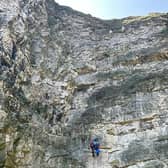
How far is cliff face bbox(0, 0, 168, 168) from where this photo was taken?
2039cm

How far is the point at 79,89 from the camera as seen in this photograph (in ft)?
84.4

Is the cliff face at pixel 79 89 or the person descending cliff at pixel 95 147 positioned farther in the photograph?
the person descending cliff at pixel 95 147

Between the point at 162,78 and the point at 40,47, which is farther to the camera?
the point at 40,47

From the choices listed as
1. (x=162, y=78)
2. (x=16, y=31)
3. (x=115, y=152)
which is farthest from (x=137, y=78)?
(x=16, y=31)

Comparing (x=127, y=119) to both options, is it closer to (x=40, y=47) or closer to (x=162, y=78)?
(x=162, y=78)

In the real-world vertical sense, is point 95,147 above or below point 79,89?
below

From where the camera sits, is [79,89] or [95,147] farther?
[79,89]

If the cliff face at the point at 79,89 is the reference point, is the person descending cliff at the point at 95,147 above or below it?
below

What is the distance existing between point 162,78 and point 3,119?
32.8 feet

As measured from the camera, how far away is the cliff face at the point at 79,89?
20391 millimetres

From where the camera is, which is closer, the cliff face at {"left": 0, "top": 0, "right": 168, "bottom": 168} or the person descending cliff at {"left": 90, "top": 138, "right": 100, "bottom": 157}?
the cliff face at {"left": 0, "top": 0, "right": 168, "bottom": 168}

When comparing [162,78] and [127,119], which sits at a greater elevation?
[162,78]

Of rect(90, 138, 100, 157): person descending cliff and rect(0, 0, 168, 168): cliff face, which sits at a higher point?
rect(0, 0, 168, 168): cliff face

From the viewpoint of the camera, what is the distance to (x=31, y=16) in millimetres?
28297
